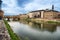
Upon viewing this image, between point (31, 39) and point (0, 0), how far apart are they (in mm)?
45589

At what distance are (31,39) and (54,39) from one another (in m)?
3.21

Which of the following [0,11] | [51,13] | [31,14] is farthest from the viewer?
[31,14]

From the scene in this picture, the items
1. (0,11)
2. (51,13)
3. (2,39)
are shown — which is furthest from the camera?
(51,13)

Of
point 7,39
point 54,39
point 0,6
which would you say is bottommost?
point 54,39

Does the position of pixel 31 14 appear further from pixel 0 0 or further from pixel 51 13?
pixel 0 0

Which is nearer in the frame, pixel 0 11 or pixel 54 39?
pixel 54 39

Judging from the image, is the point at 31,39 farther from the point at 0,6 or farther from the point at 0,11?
the point at 0,11

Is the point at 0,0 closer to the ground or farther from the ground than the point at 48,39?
farther from the ground

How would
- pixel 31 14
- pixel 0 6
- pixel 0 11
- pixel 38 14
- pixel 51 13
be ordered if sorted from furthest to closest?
pixel 31 14 → pixel 38 14 → pixel 51 13 → pixel 0 11 → pixel 0 6

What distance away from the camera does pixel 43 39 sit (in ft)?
61.7

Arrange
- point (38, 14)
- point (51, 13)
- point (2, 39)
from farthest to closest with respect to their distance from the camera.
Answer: point (38, 14) < point (51, 13) < point (2, 39)

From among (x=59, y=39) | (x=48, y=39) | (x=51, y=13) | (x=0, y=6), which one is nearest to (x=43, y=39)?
(x=48, y=39)

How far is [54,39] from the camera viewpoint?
19234 mm

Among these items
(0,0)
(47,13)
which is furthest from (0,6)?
(47,13)
